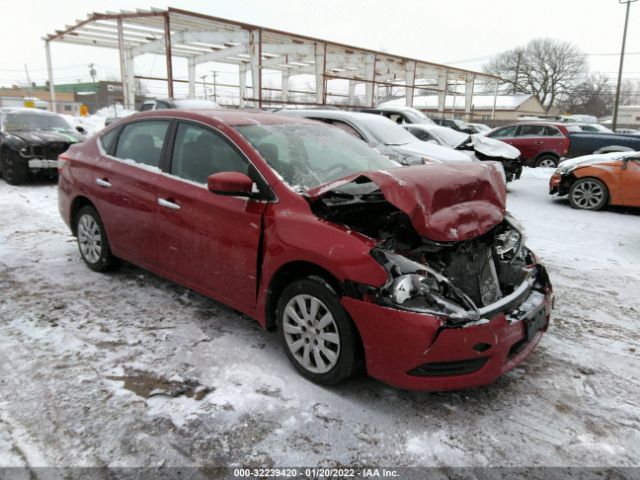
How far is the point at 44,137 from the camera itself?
30.5 feet

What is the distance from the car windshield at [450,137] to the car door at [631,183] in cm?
340

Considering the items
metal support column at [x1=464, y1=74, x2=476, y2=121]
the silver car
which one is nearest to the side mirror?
the silver car

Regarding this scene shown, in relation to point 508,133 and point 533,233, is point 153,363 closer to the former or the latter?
point 533,233

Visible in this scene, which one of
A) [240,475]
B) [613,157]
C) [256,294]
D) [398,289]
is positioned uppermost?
[613,157]

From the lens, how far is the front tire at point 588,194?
8.50 metres

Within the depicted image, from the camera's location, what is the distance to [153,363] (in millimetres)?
3045

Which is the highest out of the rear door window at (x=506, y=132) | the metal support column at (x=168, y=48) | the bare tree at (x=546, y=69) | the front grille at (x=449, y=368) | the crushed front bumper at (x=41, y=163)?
the bare tree at (x=546, y=69)

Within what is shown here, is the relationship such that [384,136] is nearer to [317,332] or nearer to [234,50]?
[317,332]

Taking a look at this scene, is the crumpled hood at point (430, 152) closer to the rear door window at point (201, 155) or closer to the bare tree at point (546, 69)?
the rear door window at point (201, 155)

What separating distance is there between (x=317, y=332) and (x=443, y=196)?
1.13m

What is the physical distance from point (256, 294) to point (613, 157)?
8258 millimetres

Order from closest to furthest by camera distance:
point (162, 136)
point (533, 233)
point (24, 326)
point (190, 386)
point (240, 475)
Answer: point (240, 475) → point (190, 386) → point (24, 326) → point (162, 136) → point (533, 233)

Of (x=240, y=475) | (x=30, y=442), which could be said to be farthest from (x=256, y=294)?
(x=30, y=442)

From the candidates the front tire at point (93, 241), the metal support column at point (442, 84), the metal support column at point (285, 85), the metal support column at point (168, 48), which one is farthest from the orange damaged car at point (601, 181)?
the metal support column at point (442, 84)
